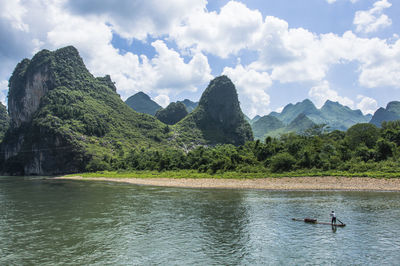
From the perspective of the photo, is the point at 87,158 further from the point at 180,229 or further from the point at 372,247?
the point at 372,247

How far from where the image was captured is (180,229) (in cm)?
2517

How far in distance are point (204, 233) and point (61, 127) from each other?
132 meters

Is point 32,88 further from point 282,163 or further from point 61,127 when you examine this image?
point 282,163

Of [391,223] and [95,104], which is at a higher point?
[95,104]

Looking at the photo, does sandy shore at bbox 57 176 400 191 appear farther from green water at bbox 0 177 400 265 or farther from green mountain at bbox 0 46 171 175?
green mountain at bbox 0 46 171 175

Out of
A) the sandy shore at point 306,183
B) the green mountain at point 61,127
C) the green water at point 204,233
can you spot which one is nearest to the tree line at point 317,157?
the sandy shore at point 306,183

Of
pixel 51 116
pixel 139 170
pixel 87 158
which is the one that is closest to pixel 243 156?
pixel 139 170

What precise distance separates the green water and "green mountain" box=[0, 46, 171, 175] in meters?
87.7

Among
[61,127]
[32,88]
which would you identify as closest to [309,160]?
[61,127]

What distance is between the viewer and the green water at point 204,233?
18344mm

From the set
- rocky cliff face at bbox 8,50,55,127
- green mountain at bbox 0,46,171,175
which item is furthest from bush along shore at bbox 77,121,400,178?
rocky cliff face at bbox 8,50,55,127

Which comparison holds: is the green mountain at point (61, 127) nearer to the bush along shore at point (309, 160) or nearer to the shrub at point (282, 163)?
the bush along shore at point (309, 160)

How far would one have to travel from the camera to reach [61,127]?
13475 cm

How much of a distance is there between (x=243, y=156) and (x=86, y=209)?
4608cm
